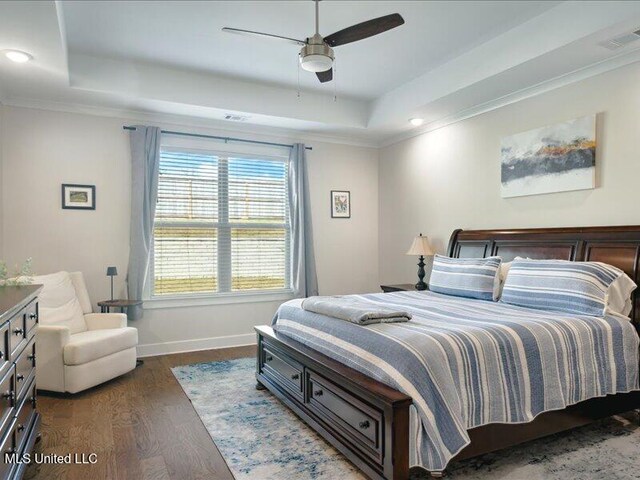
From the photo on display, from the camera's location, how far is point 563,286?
3008 mm

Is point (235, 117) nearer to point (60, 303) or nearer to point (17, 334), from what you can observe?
point (60, 303)

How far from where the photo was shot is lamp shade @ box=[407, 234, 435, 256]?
494 cm

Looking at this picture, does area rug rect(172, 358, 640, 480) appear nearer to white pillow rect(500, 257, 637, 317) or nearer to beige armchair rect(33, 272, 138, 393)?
white pillow rect(500, 257, 637, 317)

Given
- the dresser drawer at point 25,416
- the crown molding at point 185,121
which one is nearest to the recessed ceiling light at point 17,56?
the crown molding at point 185,121

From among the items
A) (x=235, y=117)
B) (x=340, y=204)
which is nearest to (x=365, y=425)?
(x=235, y=117)

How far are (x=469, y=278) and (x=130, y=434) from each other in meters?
2.85

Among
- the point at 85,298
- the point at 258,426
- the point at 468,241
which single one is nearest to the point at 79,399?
the point at 85,298

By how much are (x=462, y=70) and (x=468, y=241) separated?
1677 millimetres

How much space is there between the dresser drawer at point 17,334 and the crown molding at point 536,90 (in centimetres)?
424

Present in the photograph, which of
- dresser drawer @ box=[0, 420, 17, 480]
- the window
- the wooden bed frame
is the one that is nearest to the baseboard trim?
the window

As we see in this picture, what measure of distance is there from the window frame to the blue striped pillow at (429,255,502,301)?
217 centimetres

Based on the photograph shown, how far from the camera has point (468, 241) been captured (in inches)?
177

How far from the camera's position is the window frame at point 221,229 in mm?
4906

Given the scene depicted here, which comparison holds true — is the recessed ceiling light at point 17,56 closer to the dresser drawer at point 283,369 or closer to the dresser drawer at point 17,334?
the dresser drawer at point 17,334
